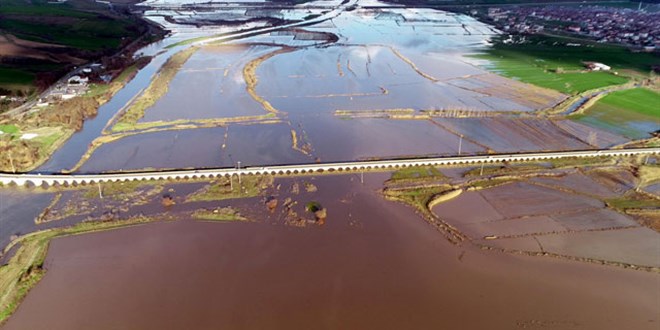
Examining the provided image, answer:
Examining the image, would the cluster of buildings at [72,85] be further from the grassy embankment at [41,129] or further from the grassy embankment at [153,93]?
the grassy embankment at [153,93]

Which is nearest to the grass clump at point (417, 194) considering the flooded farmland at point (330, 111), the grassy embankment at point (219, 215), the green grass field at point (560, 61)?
the flooded farmland at point (330, 111)

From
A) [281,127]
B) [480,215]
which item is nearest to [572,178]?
[480,215]

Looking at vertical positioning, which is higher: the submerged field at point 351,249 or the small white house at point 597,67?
the small white house at point 597,67

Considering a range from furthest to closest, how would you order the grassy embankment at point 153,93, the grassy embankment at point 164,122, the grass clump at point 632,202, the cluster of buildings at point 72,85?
the cluster of buildings at point 72,85 < the grassy embankment at point 153,93 < the grassy embankment at point 164,122 < the grass clump at point 632,202

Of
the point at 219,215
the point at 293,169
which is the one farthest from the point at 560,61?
the point at 219,215

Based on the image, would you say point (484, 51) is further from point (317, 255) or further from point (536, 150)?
point (317, 255)

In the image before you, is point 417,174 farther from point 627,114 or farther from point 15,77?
point 15,77
